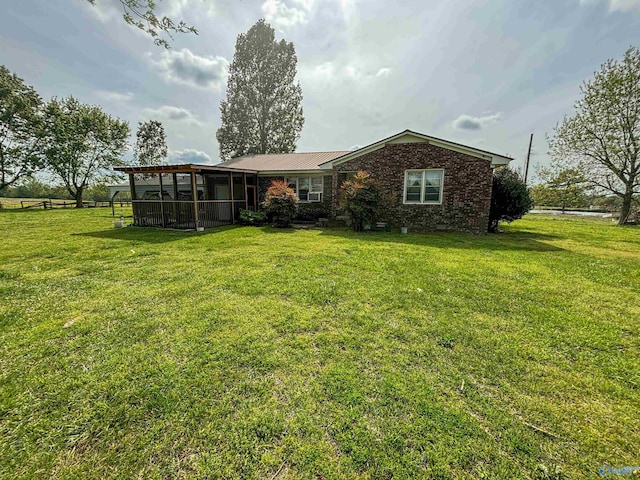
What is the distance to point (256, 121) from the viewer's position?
2622cm

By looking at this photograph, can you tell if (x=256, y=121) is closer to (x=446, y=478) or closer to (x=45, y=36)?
(x=45, y=36)

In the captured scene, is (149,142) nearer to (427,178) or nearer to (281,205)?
(281,205)

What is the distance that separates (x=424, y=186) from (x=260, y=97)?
21.4m

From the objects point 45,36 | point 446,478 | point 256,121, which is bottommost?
point 446,478

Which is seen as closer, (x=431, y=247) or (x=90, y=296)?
(x=90, y=296)

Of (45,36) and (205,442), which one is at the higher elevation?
(45,36)

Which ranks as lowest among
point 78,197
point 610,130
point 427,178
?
point 78,197

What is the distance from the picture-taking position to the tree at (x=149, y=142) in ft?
112

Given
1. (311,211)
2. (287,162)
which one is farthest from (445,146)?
(287,162)

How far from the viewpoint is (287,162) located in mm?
16625

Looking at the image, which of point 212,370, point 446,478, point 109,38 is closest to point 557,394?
point 446,478

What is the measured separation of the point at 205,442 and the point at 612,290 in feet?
21.9

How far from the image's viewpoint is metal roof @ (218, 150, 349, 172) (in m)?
15.0

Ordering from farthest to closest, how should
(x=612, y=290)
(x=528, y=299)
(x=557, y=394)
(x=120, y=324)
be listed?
(x=612, y=290)
(x=528, y=299)
(x=120, y=324)
(x=557, y=394)
